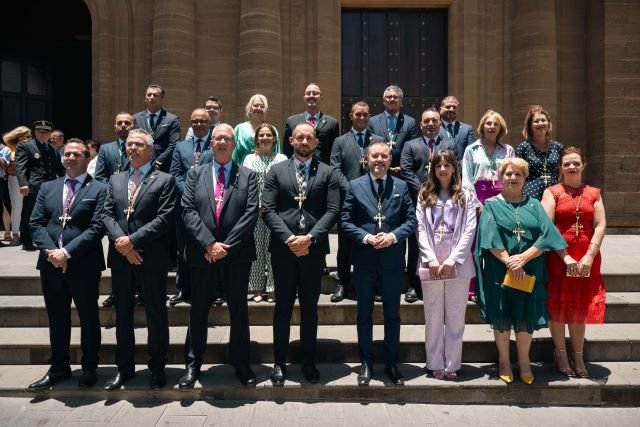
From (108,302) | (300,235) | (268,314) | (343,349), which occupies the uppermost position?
(300,235)

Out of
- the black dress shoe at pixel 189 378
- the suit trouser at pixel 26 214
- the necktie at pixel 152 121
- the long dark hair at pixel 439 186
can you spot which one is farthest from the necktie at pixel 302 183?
the suit trouser at pixel 26 214

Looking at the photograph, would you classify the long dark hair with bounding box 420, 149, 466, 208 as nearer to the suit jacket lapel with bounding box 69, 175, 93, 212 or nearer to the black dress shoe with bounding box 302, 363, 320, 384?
the black dress shoe with bounding box 302, 363, 320, 384

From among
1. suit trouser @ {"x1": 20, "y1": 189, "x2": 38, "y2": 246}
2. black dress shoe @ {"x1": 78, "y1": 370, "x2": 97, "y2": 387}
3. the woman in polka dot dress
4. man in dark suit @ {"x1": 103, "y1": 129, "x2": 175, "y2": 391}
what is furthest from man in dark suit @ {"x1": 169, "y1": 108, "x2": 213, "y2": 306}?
suit trouser @ {"x1": 20, "y1": 189, "x2": 38, "y2": 246}

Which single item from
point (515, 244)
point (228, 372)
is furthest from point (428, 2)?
point (228, 372)

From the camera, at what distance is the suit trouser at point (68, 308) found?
4371 mm

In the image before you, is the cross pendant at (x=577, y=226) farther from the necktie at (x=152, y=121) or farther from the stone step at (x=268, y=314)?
the necktie at (x=152, y=121)

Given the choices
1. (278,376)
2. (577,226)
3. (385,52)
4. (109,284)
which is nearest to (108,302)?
(109,284)

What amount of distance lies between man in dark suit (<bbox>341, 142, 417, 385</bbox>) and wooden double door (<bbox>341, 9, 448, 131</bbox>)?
21.6 feet

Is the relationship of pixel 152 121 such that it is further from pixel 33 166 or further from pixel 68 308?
pixel 33 166

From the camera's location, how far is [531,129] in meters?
5.03

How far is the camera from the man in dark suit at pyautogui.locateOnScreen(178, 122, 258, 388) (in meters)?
4.34

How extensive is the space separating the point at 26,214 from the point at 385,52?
7855mm

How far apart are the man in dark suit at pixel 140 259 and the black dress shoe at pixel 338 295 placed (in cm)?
192

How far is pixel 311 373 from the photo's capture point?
4.46 m
